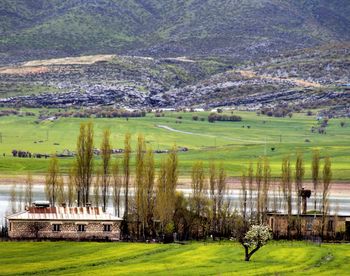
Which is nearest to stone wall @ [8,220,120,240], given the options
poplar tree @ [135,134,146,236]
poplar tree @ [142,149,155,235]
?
poplar tree @ [135,134,146,236]

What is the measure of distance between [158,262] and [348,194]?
76.2 m

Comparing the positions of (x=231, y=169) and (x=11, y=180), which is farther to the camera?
(x=231, y=169)

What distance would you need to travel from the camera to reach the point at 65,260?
79250 millimetres

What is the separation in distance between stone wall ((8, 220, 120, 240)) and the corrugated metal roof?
0.45 m

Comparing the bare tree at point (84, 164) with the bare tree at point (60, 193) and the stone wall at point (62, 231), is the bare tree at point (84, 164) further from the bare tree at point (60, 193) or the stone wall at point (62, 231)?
the stone wall at point (62, 231)

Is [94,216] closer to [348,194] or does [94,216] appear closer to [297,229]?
[297,229]

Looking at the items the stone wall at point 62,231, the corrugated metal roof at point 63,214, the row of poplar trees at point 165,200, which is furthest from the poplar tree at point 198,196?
the stone wall at point 62,231

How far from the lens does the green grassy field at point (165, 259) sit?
75812 millimetres

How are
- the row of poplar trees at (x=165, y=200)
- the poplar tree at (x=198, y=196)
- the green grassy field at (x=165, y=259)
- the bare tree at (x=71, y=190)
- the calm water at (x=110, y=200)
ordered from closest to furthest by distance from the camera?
the green grassy field at (x=165, y=259), the row of poplar trees at (x=165, y=200), the poplar tree at (x=198, y=196), the bare tree at (x=71, y=190), the calm water at (x=110, y=200)

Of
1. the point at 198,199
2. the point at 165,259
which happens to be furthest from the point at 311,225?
the point at 165,259

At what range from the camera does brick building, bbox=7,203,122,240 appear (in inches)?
3652

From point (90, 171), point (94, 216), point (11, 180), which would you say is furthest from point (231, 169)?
point (94, 216)

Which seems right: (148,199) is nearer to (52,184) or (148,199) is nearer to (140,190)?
(140,190)

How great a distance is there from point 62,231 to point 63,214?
1.80 m
